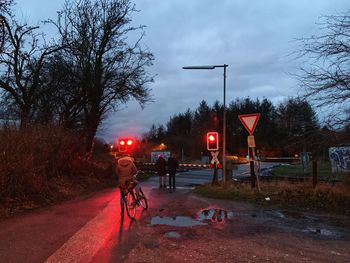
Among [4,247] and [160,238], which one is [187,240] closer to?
[160,238]

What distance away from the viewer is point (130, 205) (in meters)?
11.4

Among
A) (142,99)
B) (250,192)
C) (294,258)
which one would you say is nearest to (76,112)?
(142,99)

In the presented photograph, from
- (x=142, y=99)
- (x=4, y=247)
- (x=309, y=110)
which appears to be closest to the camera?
(x=4, y=247)

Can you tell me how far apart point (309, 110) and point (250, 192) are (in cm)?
457

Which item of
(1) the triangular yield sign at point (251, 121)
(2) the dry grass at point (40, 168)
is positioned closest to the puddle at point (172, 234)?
(2) the dry grass at point (40, 168)

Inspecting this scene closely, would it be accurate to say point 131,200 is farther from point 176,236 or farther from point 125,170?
point 176,236

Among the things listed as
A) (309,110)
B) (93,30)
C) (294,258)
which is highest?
(93,30)

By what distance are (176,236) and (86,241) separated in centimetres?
174

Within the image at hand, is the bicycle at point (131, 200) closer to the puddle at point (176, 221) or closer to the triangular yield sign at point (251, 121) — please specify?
the puddle at point (176, 221)

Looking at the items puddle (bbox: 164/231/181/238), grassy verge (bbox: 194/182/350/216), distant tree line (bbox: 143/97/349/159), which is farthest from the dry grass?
distant tree line (bbox: 143/97/349/159)

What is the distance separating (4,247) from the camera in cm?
757

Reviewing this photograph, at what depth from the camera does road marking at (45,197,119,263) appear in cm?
688

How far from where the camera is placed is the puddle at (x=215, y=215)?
10742 millimetres

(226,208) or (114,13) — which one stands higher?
(114,13)
